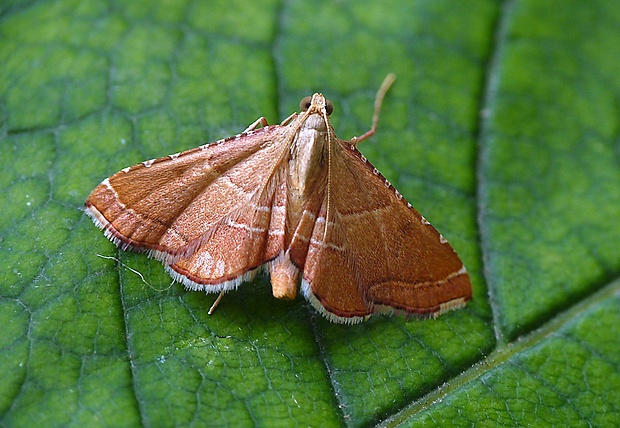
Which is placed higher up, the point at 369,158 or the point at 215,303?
the point at 369,158

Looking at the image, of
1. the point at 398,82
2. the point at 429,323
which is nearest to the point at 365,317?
the point at 429,323

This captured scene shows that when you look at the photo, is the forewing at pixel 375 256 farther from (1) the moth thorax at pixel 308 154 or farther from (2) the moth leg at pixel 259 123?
(2) the moth leg at pixel 259 123

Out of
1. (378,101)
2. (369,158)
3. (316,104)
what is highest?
(316,104)

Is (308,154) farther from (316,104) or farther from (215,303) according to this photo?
(215,303)

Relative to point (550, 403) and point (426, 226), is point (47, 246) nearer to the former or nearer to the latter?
point (426, 226)

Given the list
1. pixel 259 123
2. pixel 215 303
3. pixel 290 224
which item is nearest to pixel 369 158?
pixel 259 123

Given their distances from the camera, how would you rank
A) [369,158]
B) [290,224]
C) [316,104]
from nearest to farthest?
[290,224] < [316,104] < [369,158]
